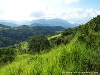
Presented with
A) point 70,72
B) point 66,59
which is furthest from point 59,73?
point 66,59

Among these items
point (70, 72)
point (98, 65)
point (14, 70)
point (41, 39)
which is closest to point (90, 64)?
point (98, 65)

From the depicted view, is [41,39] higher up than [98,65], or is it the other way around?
[98,65]

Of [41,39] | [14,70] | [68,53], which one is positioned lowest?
[41,39]

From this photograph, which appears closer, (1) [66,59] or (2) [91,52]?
(1) [66,59]

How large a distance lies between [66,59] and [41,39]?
10651cm

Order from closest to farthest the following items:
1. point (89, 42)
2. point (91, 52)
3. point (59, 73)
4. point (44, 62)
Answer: point (59, 73)
point (44, 62)
point (91, 52)
point (89, 42)

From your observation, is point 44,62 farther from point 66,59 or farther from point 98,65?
point 98,65

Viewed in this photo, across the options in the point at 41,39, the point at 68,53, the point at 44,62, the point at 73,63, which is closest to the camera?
the point at 73,63

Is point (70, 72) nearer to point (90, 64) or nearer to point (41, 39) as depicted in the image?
point (90, 64)

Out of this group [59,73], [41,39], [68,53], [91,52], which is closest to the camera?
[59,73]

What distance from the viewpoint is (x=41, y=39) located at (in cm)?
11575

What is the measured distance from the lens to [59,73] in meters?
7.91

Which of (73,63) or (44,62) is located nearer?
(73,63)

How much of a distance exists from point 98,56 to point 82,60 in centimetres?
124
